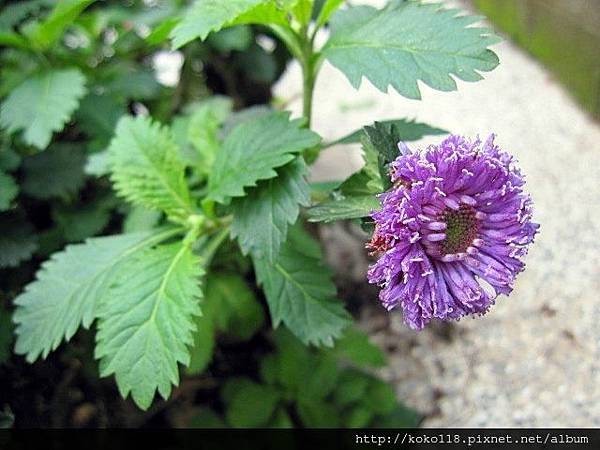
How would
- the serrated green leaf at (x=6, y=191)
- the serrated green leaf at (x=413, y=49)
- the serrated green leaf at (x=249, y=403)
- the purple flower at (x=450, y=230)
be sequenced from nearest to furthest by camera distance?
1. the purple flower at (x=450, y=230)
2. the serrated green leaf at (x=413, y=49)
3. the serrated green leaf at (x=6, y=191)
4. the serrated green leaf at (x=249, y=403)

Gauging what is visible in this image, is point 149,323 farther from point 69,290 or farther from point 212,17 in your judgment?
point 212,17

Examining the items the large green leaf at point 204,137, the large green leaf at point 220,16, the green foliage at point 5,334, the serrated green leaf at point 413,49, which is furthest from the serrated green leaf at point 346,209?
the green foliage at point 5,334

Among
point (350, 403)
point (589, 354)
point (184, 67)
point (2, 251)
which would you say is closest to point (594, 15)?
point (589, 354)

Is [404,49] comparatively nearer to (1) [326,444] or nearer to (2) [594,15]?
(1) [326,444]

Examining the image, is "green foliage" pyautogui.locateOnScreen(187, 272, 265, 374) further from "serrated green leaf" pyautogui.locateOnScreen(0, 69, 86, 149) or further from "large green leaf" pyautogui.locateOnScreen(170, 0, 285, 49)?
"large green leaf" pyautogui.locateOnScreen(170, 0, 285, 49)

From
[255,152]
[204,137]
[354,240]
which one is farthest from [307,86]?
[354,240]

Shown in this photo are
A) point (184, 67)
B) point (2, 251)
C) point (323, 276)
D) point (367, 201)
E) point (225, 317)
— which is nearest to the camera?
point (367, 201)

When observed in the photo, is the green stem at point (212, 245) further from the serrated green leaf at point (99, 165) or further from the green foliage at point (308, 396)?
the green foliage at point (308, 396)
